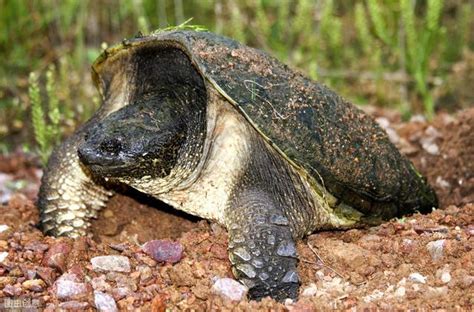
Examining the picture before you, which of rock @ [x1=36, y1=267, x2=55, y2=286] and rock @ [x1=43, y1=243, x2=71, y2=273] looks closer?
rock @ [x1=36, y1=267, x2=55, y2=286]

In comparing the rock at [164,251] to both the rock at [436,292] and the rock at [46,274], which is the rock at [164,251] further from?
the rock at [436,292]

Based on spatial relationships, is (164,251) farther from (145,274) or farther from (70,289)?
(70,289)

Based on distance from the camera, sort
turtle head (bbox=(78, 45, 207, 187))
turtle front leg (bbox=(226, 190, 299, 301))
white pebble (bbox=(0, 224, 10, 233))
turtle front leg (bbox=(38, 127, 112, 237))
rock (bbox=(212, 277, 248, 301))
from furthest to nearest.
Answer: turtle front leg (bbox=(38, 127, 112, 237))
white pebble (bbox=(0, 224, 10, 233))
turtle head (bbox=(78, 45, 207, 187))
turtle front leg (bbox=(226, 190, 299, 301))
rock (bbox=(212, 277, 248, 301))

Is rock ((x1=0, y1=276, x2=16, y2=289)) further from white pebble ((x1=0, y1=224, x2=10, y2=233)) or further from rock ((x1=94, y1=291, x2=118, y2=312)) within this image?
white pebble ((x1=0, y1=224, x2=10, y2=233))

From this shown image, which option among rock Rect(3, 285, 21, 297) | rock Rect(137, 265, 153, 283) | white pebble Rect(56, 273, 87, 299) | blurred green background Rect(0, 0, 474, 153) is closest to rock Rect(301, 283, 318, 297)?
rock Rect(137, 265, 153, 283)

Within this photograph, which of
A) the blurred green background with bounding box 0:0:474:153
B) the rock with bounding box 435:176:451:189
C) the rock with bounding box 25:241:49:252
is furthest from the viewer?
the blurred green background with bounding box 0:0:474:153

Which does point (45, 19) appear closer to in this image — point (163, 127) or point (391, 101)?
point (391, 101)

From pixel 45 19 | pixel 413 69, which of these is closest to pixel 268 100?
pixel 413 69
